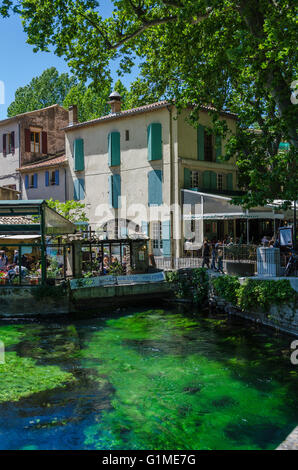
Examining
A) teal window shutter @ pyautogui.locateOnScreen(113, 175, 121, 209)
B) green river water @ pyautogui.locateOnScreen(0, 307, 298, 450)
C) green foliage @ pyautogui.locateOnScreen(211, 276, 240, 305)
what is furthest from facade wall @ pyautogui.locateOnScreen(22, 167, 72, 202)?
green river water @ pyautogui.locateOnScreen(0, 307, 298, 450)

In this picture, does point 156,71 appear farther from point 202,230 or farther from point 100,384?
point 100,384

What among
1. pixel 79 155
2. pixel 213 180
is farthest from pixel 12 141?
pixel 213 180

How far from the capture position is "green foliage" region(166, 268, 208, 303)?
17500mm

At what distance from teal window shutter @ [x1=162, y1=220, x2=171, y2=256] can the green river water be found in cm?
952

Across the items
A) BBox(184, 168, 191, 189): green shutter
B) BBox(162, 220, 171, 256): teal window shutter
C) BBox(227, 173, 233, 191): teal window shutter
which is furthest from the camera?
BBox(227, 173, 233, 191): teal window shutter

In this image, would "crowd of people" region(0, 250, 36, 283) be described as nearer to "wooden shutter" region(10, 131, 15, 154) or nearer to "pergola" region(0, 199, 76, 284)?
"pergola" region(0, 199, 76, 284)

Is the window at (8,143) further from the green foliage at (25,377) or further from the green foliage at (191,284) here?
the green foliage at (25,377)

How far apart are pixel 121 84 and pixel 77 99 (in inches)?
196

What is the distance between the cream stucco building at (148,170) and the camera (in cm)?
2359

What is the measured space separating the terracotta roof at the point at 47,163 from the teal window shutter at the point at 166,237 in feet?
29.1

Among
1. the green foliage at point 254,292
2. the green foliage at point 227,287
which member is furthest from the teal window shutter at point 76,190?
the green foliage at point 227,287

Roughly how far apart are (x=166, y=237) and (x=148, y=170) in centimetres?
393

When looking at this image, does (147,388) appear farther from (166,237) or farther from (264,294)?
(166,237)

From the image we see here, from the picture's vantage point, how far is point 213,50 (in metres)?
16.5
